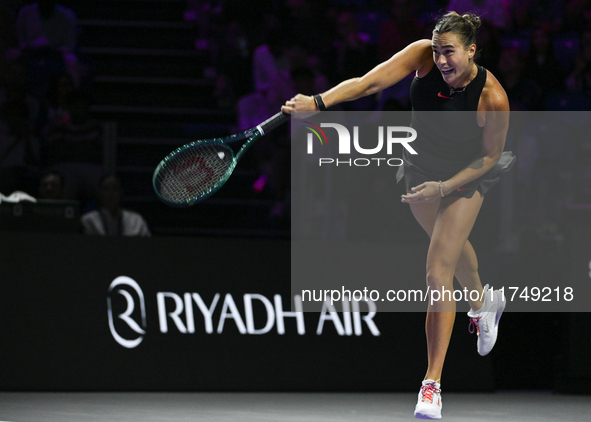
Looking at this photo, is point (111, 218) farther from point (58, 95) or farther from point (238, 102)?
point (238, 102)

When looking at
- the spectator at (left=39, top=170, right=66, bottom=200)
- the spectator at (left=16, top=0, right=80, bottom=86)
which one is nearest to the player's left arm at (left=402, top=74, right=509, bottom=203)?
the spectator at (left=39, top=170, right=66, bottom=200)

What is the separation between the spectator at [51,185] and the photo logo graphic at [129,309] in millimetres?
836

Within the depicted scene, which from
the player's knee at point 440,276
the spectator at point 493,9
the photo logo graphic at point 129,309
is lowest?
the photo logo graphic at point 129,309

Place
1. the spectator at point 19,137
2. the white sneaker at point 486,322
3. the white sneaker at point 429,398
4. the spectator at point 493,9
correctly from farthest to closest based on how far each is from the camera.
A: the spectator at point 493,9 < the spectator at point 19,137 < the white sneaker at point 486,322 < the white sneaker at point 429,398

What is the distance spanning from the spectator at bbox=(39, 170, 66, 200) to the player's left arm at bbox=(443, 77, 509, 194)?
10.5ft

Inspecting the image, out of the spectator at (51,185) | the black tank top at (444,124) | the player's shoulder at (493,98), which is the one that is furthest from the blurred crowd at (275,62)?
the player's shoulder at (493,98)

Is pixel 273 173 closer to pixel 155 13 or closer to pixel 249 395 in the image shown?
pixel 249 395

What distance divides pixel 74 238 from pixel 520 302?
3.15 m

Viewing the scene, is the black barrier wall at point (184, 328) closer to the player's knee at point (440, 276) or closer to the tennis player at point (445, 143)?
the tennis player at point (445, 143)

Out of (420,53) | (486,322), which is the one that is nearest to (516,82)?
(486,322)

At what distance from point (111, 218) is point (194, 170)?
2.41 metres

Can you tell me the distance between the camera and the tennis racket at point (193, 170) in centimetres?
385

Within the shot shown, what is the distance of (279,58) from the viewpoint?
8148mm

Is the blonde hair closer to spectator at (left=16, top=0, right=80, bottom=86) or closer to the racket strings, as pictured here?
the racket strings
